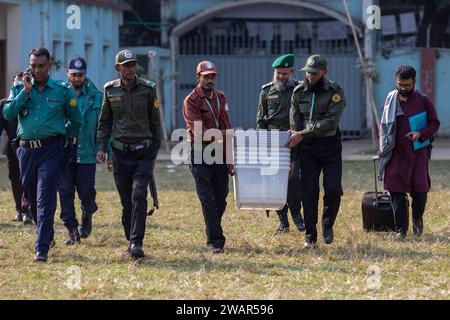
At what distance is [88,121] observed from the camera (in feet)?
38.1

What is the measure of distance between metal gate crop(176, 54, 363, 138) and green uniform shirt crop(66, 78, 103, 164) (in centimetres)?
1628

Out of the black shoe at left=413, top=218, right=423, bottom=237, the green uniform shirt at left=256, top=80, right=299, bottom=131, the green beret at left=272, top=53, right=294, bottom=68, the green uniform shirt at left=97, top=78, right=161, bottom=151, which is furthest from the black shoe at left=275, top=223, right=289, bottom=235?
the green uniform shirt at left=97, top=78, right=161, bottom=151

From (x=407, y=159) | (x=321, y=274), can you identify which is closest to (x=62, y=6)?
(x=407, y=159)

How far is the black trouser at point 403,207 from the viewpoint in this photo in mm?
11719

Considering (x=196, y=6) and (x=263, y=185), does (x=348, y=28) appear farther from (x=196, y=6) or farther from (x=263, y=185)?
(x=263, y=185)

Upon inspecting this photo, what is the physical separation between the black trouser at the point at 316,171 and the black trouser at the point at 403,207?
96 cm

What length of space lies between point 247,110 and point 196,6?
2.81 metres

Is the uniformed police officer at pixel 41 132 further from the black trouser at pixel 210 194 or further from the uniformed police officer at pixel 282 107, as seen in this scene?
the uniformed police officer at pixel 282 107

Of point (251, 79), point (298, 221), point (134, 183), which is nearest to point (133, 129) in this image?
point (134, 183)

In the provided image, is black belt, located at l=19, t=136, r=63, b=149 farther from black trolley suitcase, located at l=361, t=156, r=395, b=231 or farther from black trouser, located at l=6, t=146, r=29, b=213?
black trolley suitcase, located at l=361, t=156, r=395, b=231

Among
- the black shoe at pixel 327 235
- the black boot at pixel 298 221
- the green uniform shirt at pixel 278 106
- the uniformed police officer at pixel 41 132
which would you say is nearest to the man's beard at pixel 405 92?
the green uniform shirt at pixel 278 106

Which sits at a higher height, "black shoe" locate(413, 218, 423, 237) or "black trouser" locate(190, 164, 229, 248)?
"black trouser" locate(190, 164, 229, 248)

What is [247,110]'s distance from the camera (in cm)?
2884

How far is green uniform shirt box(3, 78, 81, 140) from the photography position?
10.2m
